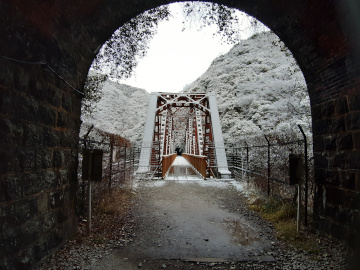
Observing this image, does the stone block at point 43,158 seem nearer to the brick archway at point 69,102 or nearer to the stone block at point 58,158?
the brick archway at point 69,102

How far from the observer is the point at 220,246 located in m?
3.77

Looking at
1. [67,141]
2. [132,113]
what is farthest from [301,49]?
[132,113]

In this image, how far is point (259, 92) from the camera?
21.1 metres

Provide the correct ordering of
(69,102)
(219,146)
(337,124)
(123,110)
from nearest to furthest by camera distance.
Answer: (337,124)
(69,102)
(219,146)
(123,110)

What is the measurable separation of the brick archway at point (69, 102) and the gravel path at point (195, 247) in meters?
0.43

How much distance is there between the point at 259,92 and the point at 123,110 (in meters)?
29.6

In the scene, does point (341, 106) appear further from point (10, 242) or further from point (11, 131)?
point (10, 242)

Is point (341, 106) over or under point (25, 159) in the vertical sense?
over

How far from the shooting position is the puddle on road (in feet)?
13.0

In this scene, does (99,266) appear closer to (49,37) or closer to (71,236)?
(71,236)

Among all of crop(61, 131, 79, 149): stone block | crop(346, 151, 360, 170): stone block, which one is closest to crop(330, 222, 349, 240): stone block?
crop(346, 151, 360, 170): stone block

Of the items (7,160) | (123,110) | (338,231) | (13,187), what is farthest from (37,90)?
(123,110)

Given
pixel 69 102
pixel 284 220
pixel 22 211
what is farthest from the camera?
pixel 284 220

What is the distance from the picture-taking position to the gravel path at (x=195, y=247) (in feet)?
10.3
